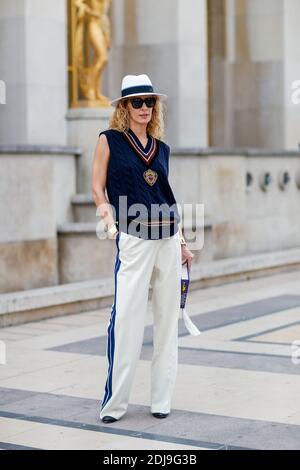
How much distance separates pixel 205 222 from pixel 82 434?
8.48m

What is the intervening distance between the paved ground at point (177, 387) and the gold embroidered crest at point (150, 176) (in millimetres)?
1551

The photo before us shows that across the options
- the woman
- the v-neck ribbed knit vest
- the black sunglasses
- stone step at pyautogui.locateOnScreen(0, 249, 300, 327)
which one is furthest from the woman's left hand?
stone step at pyautogui.locateOnScreen(0, 249, 300, 327)

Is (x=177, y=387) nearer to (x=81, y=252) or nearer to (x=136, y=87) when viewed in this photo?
(x=136, y=87)

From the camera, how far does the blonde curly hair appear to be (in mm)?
6852

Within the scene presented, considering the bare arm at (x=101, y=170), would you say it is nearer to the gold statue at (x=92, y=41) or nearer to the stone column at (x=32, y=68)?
the stone column at (x=32, y=68)

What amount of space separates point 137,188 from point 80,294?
5262mm

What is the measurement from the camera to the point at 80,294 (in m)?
11.8

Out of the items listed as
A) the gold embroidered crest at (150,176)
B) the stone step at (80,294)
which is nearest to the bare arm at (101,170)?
the gold embroidered crest at (150,176)

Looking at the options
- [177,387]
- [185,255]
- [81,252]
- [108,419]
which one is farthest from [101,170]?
[81,252]

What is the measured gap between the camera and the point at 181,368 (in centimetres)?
848

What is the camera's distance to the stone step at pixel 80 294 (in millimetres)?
10898

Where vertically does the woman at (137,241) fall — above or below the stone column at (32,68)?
below

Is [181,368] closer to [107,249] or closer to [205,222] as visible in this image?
[107,249]

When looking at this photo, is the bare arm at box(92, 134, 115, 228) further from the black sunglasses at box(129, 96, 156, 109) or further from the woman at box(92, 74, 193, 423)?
the black sunglasses at box(129, 96, 156, 109)
